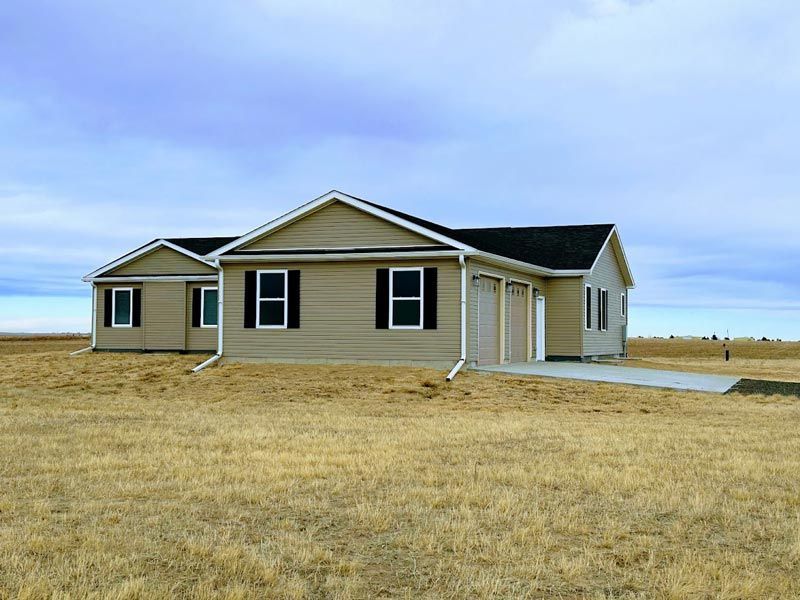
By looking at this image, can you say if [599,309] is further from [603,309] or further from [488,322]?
[488,322]

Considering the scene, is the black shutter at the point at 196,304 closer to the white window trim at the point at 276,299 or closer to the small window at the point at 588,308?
the white window trim at the point at 276,299

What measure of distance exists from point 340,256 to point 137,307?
38.9 ft

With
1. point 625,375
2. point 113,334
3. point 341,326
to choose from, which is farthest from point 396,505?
point 113,334

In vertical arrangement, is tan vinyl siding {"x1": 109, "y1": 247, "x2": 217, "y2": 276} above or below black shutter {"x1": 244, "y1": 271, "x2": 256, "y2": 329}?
above

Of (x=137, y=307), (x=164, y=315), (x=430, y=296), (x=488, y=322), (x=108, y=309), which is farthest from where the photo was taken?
(x=108, y=309)

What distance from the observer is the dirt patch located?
20.2 meters

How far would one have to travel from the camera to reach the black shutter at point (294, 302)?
2273 cm

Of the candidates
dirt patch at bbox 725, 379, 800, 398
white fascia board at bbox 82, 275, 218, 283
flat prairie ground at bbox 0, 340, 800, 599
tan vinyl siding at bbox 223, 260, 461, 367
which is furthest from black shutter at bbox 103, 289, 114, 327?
dirt patch at bbox 725, 379, 800, 398

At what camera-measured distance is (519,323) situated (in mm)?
25703

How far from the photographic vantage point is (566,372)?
22.2 m

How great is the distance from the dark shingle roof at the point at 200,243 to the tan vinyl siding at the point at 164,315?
1617mm

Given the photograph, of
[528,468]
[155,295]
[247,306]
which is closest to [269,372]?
[247,306]

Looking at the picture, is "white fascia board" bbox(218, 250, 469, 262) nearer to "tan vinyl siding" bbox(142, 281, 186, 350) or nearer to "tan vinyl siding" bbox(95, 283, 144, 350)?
"tan vinyl siding" bbox(142, 281, 186, 350)

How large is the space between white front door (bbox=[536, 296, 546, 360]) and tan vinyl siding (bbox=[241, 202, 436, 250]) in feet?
23.1
